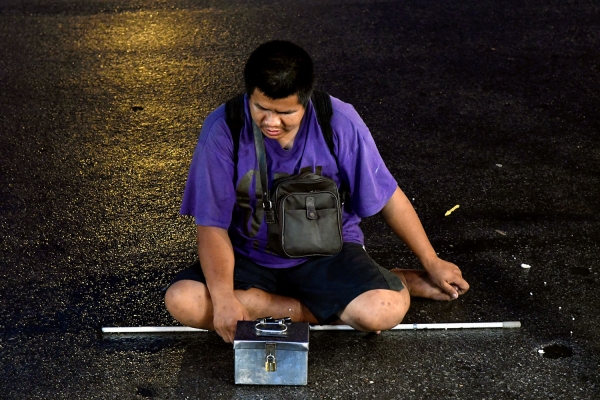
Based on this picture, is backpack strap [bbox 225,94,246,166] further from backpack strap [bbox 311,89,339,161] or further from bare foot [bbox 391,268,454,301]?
→ bare foot [bbox 391,268,454,301]

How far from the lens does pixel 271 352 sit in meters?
2.93

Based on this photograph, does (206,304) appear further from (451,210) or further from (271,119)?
(451,210)

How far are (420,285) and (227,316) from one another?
83 centimetres

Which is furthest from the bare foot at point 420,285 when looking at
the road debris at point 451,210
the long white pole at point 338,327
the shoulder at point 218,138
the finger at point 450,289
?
the shoulder at point 218,138

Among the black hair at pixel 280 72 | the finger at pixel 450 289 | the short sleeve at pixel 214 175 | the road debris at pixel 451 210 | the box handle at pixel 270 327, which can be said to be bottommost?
the road debris at pixel 451 210

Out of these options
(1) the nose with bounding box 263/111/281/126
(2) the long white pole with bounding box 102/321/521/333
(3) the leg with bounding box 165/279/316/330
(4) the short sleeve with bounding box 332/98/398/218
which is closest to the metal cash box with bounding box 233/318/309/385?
(3) the leg with bounding box 165/279/316/330

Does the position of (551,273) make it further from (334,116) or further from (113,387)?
(113,387)

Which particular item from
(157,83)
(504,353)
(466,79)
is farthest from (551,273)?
(157,83)

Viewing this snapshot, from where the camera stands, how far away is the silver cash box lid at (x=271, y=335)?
2902mm

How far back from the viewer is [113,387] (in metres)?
3.05

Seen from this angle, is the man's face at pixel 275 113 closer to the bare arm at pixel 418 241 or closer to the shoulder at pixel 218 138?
the shoulder at pixel 218 138

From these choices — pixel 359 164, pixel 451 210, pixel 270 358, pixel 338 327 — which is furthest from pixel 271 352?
pixel 451 210

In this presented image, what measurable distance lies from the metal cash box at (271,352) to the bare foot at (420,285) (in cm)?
64

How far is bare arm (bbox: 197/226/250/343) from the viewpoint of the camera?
9.98ft
